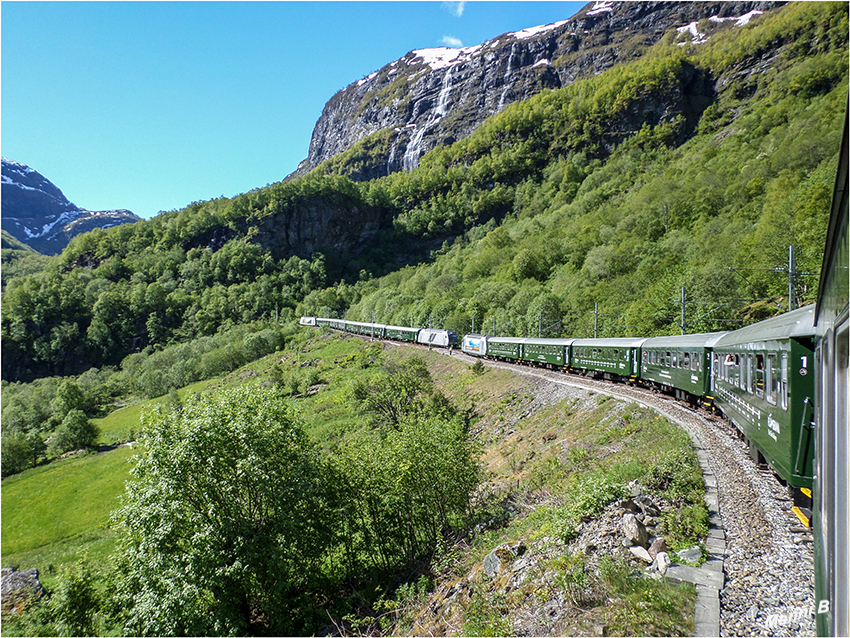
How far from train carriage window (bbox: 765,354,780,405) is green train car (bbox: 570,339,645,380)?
18.2 meters

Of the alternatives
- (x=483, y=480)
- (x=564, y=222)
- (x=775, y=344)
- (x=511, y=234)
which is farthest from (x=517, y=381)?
(x=511, y=234)

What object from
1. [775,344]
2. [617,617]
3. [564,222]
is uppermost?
[564,222]

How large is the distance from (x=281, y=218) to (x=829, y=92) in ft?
571

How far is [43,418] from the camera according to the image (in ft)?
241

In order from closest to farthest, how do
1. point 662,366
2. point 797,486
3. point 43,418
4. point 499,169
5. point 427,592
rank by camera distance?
point 797,486 < point 427,592 < point 662,366 < point 43,418 < point 499,169

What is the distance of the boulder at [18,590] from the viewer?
17.8m

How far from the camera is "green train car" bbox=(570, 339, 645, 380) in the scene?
26484 mm

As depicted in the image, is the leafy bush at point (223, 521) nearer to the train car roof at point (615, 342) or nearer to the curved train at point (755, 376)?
the curved train at point (755, 376)

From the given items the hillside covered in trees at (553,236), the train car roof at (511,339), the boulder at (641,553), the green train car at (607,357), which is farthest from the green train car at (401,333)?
the boulder at (641,553)

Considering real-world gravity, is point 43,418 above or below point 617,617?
below

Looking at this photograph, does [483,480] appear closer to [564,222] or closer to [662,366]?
[662,366]

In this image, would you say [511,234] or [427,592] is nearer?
[427,592]

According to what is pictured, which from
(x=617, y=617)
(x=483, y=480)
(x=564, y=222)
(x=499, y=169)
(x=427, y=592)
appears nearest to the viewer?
(x=617, y=617)

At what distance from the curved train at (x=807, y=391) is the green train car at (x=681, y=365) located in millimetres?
49
